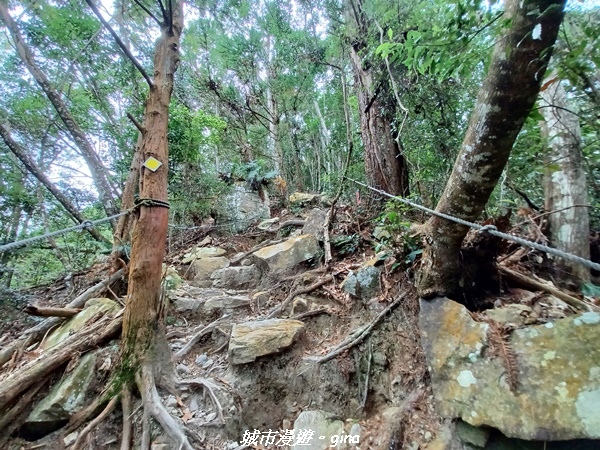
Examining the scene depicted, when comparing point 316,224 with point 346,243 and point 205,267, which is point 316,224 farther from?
point 205,267

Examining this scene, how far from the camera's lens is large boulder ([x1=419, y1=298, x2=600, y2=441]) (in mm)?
1167

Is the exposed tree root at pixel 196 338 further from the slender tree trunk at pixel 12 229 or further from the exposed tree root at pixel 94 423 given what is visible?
the slender tree trunk at pixel 12 229

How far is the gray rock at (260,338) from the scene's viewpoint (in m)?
2.21

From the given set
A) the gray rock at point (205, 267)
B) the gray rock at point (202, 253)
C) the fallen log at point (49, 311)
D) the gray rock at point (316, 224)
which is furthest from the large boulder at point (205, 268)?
the fallen log at point (49, 311)

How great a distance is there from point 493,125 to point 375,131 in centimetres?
247

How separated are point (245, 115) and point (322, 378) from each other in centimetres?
837

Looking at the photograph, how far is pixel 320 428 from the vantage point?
6.38 feet

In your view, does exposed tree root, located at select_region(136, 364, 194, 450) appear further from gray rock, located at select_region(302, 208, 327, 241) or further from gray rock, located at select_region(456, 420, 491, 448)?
gray rock, located at select_region(302, 208, 327, 241)

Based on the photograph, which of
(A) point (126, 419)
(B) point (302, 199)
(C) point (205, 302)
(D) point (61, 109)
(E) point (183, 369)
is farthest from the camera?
(B) point (302, 199)

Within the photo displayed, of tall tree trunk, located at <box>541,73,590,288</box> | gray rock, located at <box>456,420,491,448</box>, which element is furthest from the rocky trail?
tall tree trunk, located at <box>541,73,590,288</box>

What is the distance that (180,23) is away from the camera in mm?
2570

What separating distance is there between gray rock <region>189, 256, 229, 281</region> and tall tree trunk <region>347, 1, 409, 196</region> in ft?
8.10

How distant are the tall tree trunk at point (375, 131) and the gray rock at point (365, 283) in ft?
4.64

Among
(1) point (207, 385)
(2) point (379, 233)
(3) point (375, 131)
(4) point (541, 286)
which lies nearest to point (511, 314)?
(4) point (541, 286)
